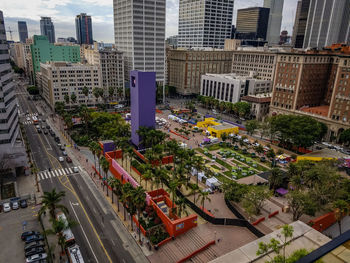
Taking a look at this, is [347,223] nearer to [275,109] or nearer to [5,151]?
[275,109]

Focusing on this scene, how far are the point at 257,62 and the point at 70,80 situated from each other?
132m

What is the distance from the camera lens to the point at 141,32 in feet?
550

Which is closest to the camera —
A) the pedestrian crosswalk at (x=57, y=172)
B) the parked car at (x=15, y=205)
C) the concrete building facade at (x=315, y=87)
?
the parked car at (x=15, y=205)

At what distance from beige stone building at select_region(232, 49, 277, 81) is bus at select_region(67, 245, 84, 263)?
547 feet

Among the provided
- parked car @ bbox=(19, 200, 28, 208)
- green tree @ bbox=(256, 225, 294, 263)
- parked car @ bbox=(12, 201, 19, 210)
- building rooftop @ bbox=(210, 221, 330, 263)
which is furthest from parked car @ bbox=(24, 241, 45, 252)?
green tree @ bbox=(256, 225, 294, 263)

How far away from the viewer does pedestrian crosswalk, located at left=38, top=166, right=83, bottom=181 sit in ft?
255

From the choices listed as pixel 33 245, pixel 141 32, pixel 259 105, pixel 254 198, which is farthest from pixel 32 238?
pixel 141 32

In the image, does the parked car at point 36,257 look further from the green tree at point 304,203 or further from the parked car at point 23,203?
the green tree at point 304,203

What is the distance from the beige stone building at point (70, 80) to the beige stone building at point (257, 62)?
10942 centimetres

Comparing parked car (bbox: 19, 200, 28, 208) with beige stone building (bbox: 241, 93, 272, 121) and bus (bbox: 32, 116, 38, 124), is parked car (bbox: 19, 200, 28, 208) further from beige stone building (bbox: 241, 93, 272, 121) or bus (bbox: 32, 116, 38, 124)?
beige stone building (bbox: 241, 93, 272, 121)

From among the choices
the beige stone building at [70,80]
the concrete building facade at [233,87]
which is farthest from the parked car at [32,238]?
the concrete building facade at [233,87]

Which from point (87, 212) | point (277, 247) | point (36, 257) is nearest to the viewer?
point (277, 247)

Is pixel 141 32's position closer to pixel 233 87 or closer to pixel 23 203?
pixel 233 87

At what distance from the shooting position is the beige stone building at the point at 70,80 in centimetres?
14450
